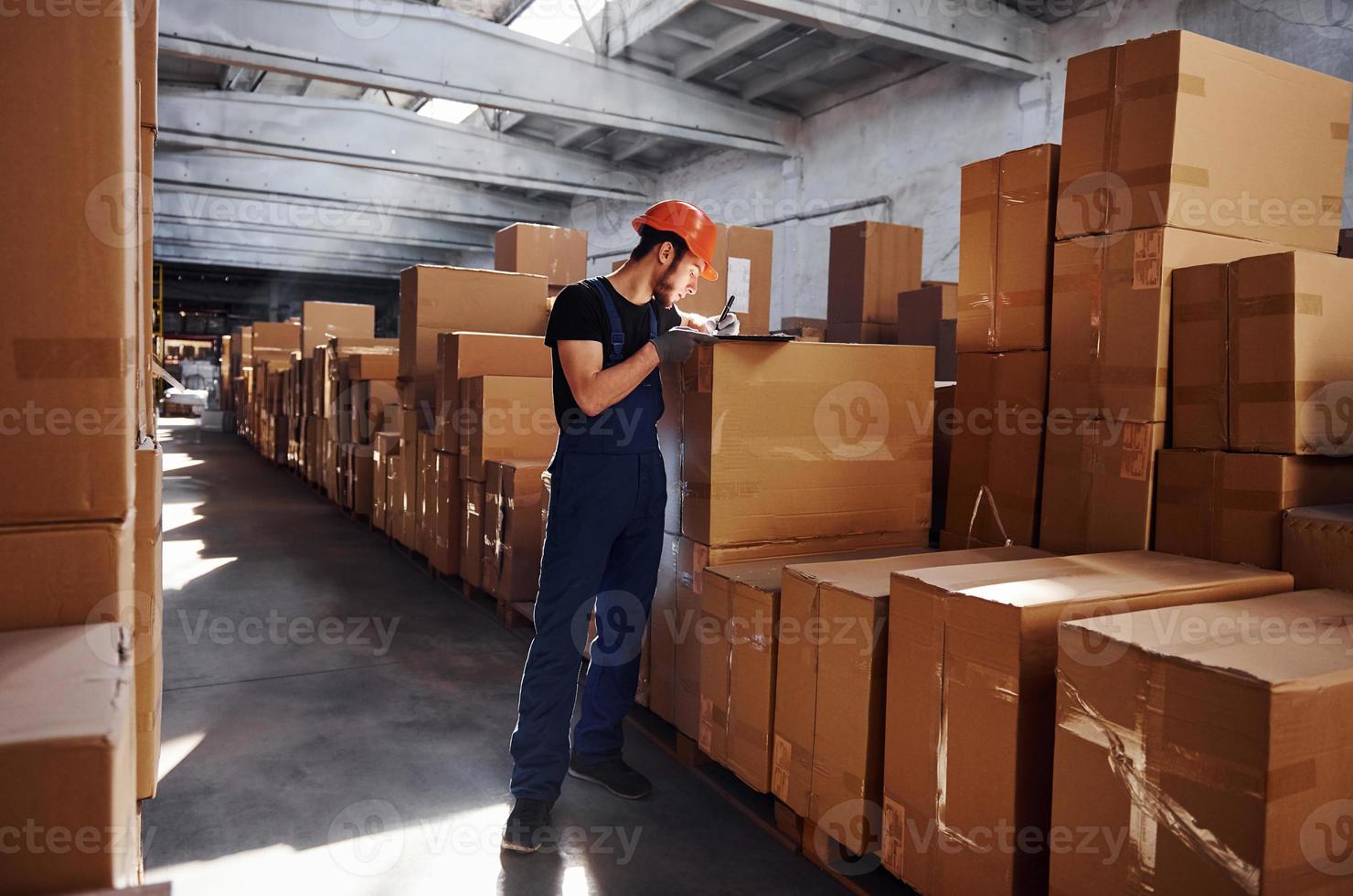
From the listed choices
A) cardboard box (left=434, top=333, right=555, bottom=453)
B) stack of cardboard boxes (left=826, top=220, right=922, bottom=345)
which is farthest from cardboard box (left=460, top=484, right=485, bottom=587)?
stack of cardboard boxes (left=826, top=220, right=922, bottom=345)

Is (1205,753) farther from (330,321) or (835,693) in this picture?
(330,321)

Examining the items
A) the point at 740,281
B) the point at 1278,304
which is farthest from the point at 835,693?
the point at 740,281

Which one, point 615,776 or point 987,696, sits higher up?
point 987,696

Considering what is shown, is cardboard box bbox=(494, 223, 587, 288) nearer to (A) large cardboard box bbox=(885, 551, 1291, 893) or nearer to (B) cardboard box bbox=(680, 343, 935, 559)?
(B) cardboard box bbox=(680, 343, 935, 559)

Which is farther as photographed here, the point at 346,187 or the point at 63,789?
the point at 346,187

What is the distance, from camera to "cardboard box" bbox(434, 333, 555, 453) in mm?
5156

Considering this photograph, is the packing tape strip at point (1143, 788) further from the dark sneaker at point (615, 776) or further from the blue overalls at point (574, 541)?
the dark sneaker at point (615, 776)

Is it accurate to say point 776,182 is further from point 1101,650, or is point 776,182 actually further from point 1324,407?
point 1101,650

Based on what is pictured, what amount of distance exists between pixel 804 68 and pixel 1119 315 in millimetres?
6934

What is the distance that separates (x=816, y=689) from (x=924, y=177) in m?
6.77

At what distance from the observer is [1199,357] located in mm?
2305

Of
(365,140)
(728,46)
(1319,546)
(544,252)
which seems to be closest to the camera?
(1319,546)

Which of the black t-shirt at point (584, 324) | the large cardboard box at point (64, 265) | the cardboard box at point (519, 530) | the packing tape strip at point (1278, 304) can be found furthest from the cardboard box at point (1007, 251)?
the large cardboard box at point (64, 265)

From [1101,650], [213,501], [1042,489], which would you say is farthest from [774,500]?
[213,501]
